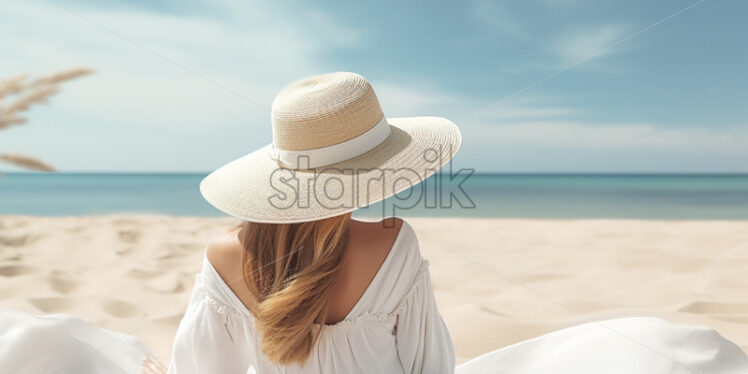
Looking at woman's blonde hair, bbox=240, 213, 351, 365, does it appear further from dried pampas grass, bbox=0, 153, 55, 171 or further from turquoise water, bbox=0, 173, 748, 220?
turquoise water, bbox=0, 173, 748, 220

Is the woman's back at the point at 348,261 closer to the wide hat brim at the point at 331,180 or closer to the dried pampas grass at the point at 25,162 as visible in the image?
the wide hat brim at the point at 331,180

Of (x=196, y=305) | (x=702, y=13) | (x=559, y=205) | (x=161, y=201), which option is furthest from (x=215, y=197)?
(x=702, y=13)

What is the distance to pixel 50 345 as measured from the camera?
1795 millimetres

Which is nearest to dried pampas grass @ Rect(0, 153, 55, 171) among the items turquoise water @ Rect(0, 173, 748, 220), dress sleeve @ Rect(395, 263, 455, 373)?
dress sleeve @ Rect(395, 263, 455, 373)

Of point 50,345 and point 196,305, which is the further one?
point 50,345

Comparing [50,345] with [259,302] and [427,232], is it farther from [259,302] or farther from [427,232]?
[427,232]

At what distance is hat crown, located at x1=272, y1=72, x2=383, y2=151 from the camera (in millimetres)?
1200

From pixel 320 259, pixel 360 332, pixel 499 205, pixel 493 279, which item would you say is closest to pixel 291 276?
pixel 320 259

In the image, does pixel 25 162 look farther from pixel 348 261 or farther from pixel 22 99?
pixel 348 261

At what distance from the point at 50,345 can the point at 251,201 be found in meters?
1.32

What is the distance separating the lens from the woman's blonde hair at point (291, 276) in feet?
3.66

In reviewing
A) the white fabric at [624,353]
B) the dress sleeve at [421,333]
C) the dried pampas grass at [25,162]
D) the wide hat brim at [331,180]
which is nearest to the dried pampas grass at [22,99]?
the dried pampas grass at [25,162]

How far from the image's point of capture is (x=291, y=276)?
1.14 meters

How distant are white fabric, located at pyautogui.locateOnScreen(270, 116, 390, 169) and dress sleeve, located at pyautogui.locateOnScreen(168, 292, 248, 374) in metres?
0.47
